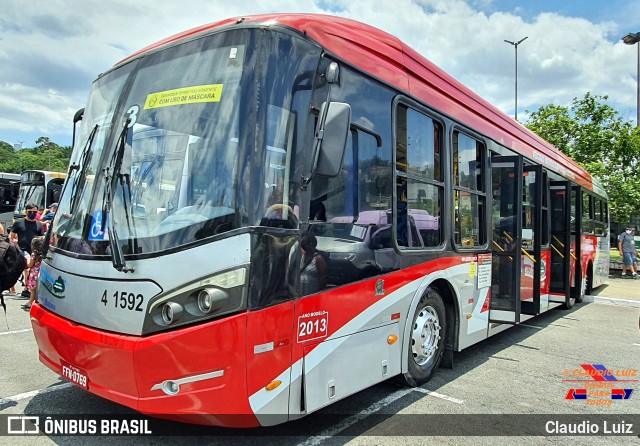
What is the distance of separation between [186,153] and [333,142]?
3.15 feet

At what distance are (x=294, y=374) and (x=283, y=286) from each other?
1.90ft

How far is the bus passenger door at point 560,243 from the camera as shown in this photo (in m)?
8.49

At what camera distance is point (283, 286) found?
2898 millimetres

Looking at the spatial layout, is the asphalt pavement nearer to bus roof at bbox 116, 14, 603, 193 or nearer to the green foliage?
bus roof at bbox 116, 14, 603, 193

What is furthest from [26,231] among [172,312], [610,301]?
[610,301]

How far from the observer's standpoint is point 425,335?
181 inches

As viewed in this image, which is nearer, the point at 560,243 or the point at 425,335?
the point at 425,335

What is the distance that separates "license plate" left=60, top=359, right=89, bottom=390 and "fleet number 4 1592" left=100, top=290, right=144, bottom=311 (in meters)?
0.53

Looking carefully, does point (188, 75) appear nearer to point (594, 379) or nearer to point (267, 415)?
point (267, 415)

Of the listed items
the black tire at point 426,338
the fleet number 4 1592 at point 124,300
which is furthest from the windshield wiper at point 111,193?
the black tire at point 426,338

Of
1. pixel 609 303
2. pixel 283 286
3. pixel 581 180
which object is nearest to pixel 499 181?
pixel 283 286

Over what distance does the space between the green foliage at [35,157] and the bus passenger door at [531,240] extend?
6883 centimetres

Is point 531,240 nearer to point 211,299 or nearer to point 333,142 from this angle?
point 333,142

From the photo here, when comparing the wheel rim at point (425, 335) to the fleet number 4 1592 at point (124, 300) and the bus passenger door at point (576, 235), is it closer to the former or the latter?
the fleet number 4 1592 at point (124, 300)
